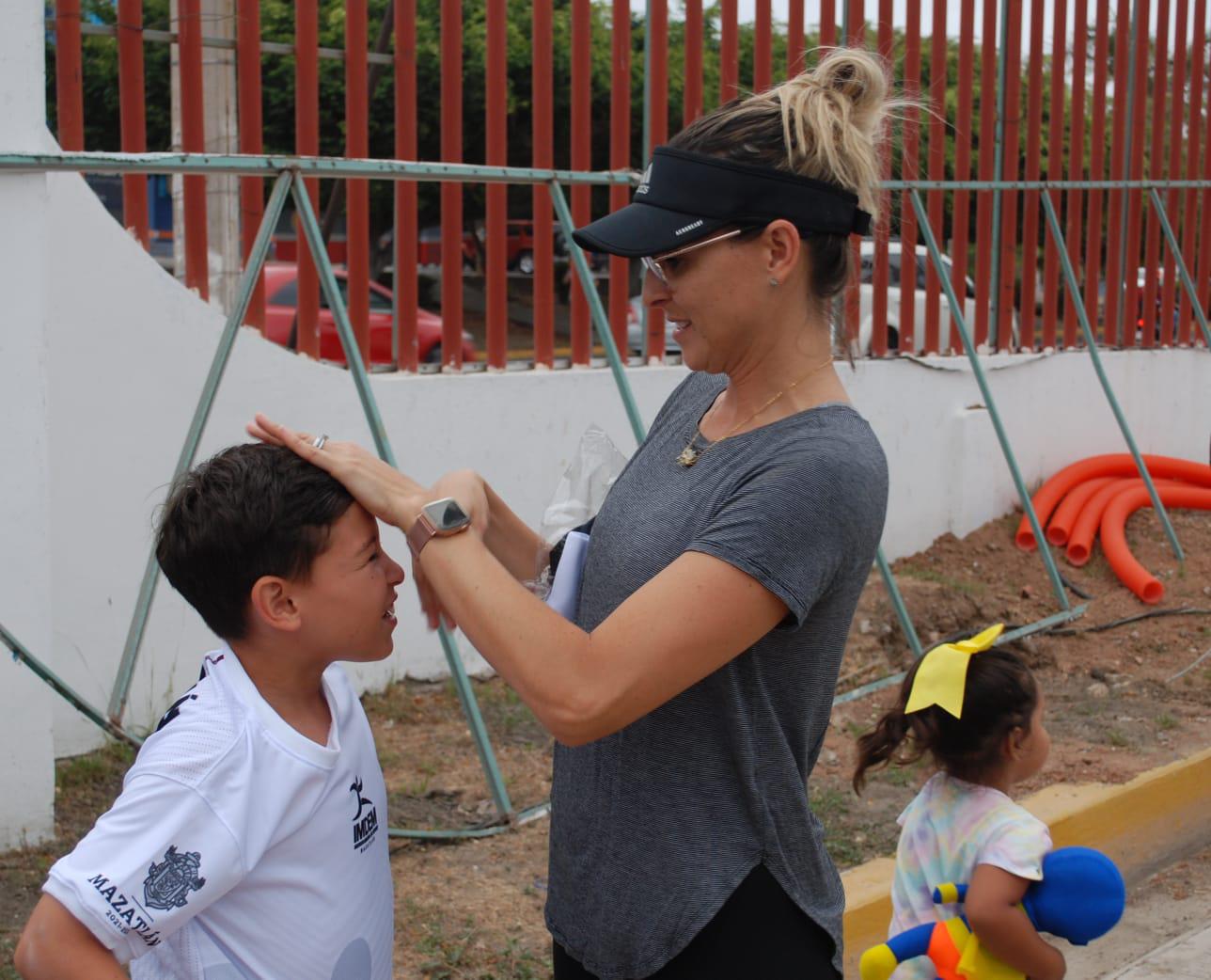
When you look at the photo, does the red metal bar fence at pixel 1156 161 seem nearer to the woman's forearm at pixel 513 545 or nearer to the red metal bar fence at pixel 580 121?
the red metal bar fence at pixel 580 121

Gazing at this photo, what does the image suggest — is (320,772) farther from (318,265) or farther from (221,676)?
(318,265)

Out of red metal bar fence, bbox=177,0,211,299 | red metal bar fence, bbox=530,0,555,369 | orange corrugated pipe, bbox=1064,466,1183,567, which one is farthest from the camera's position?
orange corrugated pipe, bbox=1064,466,1183,567

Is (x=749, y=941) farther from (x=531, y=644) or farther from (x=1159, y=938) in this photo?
(x=1159, y=938)

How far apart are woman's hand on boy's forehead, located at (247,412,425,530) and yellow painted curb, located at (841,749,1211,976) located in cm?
263

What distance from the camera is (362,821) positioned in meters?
1.83

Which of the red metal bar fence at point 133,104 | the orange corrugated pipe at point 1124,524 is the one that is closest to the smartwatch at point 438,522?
the red metal bar fence at point 133,104

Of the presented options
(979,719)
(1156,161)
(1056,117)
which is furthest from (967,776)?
(1156,161)

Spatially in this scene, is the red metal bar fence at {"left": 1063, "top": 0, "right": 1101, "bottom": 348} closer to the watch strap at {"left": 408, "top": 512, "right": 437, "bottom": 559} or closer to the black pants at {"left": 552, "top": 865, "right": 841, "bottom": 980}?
the black pants at {"left": 552, "top": 865, "right": 841, "bottom": 980}

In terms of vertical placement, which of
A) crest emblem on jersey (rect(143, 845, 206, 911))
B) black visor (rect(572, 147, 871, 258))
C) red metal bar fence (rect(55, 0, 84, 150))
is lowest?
crest emblem on jersey (rect(143, 845, 206, 911))

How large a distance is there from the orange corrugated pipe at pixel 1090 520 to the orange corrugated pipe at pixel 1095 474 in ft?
0.43

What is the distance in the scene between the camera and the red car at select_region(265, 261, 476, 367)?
9797 millimetres

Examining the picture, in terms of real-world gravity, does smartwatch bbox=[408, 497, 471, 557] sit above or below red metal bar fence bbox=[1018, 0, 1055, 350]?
below

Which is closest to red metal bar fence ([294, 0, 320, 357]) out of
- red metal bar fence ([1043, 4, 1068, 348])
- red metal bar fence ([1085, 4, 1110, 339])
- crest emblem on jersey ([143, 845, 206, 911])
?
crest emblem on jersey ([143, 845, 206, 911])

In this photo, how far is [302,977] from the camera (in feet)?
5.61
